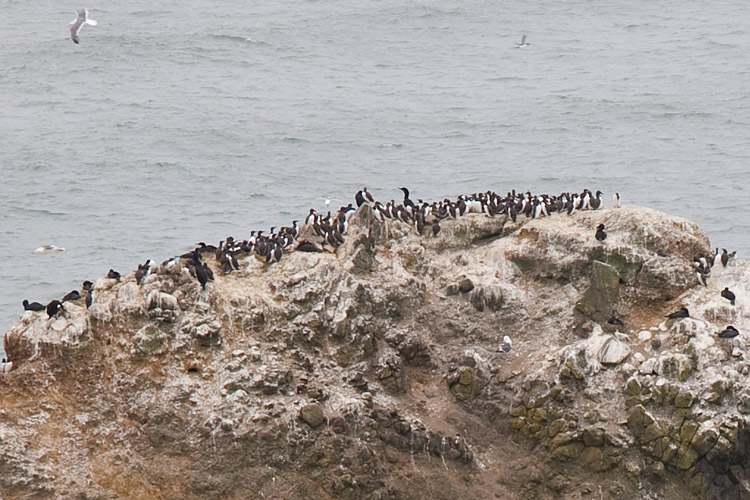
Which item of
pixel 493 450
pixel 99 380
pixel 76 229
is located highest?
pixel 99 380

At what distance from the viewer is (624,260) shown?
95.1 ft

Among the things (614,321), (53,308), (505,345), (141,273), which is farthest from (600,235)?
(53,308)

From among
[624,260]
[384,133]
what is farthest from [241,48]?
[624,260]

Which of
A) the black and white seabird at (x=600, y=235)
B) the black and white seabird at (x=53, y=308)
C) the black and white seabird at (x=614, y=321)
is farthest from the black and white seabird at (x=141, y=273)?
the black and white seabird at (x=600, y=235)

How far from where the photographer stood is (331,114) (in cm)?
7462

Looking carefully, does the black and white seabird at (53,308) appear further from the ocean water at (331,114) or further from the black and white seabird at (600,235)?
the ocean water at (331,114)

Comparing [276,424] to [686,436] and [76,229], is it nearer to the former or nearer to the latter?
[686,436]

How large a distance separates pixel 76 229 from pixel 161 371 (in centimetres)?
3183

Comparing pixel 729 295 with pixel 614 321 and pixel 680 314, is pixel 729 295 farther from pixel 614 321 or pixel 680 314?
pixel 614 321

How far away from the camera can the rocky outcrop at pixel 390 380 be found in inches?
969

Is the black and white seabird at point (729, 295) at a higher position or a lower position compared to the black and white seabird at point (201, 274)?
lower

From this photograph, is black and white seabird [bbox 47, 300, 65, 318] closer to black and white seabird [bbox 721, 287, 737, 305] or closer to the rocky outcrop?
the rocky outcrop

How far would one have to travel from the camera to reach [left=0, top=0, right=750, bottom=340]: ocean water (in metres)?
57.6

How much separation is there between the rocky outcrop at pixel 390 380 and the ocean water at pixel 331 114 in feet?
70.0
